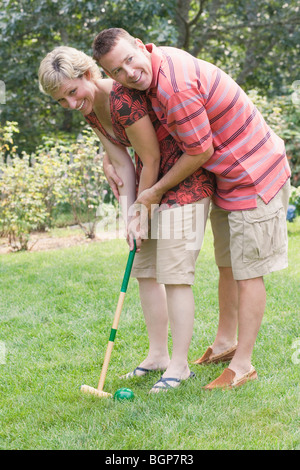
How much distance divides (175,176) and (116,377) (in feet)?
3.27

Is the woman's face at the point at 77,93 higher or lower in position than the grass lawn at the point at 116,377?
higher

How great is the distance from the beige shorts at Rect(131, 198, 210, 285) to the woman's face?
56cm

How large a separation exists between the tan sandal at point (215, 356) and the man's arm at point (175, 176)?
0.81 metres

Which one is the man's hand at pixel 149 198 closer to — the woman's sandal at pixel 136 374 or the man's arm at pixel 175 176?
the man's arm at pixel 175 176

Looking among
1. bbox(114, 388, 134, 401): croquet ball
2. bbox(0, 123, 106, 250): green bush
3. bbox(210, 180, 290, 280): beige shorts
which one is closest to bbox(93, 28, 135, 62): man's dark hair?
bbox(210, 180, 290, 280): beige shorts

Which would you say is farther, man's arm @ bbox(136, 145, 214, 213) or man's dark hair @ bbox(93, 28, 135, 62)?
man's arm @ bbox(136, 145, 214, 213)

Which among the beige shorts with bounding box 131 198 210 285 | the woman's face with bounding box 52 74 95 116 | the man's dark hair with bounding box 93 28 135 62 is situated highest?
the man's dark hair with bounding box 93 28 135 62

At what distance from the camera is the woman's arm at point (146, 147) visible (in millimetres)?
2271

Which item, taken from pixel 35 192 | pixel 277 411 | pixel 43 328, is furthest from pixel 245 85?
pixel 277 411

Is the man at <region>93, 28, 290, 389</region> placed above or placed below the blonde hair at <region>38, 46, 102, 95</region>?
below

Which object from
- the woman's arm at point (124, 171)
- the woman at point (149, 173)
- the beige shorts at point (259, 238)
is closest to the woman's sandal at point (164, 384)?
the woman at point (149, 173)

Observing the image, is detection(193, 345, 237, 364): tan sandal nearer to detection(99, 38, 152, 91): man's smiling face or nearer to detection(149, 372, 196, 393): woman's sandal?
detection(149, 372, 196, 393): woman's sandal

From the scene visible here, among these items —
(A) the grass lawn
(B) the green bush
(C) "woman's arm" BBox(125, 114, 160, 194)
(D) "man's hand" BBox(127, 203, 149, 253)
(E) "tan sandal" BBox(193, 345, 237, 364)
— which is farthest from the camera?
(B) the green bush

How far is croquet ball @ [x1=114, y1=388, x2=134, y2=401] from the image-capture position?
2395 millimetres
